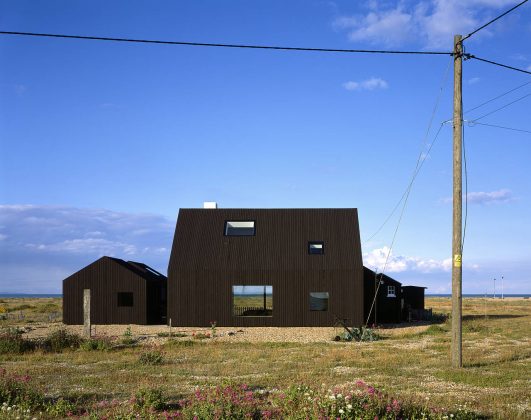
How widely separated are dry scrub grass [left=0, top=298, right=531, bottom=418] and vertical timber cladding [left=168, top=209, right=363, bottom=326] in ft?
19.7

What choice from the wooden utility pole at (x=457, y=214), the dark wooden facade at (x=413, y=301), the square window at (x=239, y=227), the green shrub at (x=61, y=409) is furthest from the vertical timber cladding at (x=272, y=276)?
the green shrub at (x=61, y=409)

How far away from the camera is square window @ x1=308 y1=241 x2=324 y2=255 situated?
33000 mm

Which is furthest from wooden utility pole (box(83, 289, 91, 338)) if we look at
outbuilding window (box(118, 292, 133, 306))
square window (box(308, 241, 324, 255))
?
square window (box(308, 241, 324, 255))

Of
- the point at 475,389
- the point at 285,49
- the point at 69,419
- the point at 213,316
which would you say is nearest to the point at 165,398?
the point at 69,419

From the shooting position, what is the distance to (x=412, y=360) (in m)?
18.2

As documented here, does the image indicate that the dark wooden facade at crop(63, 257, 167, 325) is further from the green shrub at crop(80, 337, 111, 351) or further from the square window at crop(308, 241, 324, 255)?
the green shrub at crop(80, 337, 111, 351)

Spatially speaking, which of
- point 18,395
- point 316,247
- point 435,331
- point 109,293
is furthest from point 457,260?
point 109,293

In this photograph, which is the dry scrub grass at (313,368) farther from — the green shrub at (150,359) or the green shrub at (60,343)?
the green shrub at (60,343)

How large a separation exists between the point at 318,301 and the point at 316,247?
121 inches

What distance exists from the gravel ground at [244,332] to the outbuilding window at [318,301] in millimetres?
1235

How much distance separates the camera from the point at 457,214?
55.5ft

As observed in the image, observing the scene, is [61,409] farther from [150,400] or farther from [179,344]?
[179,344]

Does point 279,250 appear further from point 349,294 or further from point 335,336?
point 335,336

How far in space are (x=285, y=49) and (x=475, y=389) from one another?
11.0 m
